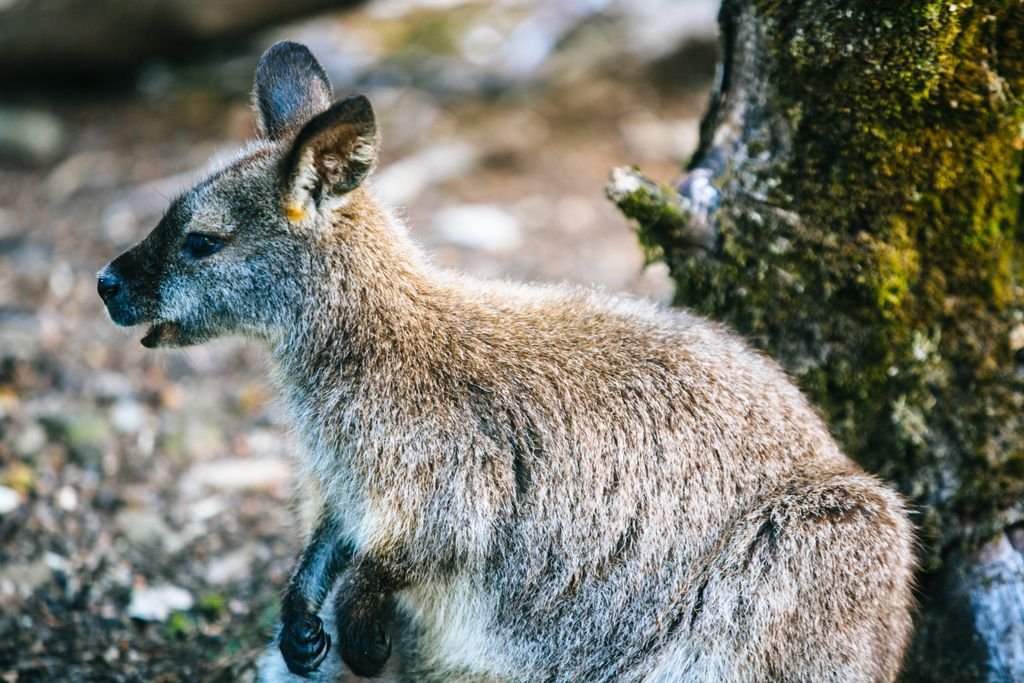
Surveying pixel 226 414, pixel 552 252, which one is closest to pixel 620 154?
pixel 552 252

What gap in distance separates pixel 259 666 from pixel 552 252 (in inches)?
171

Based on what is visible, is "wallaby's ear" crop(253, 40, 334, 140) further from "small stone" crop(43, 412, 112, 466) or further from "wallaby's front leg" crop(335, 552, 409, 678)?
"small stone" crop(43, 412, 112, 466)

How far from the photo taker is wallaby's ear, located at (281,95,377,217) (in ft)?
11.2

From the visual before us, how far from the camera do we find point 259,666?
4.12 metres

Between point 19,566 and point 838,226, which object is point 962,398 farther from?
point 19,566

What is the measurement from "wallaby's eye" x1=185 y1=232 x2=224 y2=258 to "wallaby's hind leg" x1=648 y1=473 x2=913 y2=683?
2.16 metres

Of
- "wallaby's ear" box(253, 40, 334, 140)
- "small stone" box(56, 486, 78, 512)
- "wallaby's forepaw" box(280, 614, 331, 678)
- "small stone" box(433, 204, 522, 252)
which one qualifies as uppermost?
"wallaby's ear" box(253, 40, 334, 140)

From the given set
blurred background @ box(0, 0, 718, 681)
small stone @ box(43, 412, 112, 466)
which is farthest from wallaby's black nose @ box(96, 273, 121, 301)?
small stone @ box(43, 412, 112, 466)

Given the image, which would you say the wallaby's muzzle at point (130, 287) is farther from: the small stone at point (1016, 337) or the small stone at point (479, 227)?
the small stone at point (479, 227)

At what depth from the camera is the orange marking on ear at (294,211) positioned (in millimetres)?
3730

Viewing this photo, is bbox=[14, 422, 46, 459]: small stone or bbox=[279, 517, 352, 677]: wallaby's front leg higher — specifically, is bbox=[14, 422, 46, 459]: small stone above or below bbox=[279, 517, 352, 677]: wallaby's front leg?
below

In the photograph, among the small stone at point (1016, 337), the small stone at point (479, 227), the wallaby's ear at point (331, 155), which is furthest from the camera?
the small stone at point (479, 227)

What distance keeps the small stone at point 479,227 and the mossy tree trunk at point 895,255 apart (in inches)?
141

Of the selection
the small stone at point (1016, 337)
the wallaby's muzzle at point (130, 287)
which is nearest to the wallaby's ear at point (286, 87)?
the wallaby's muzzle at point (130, 287)
